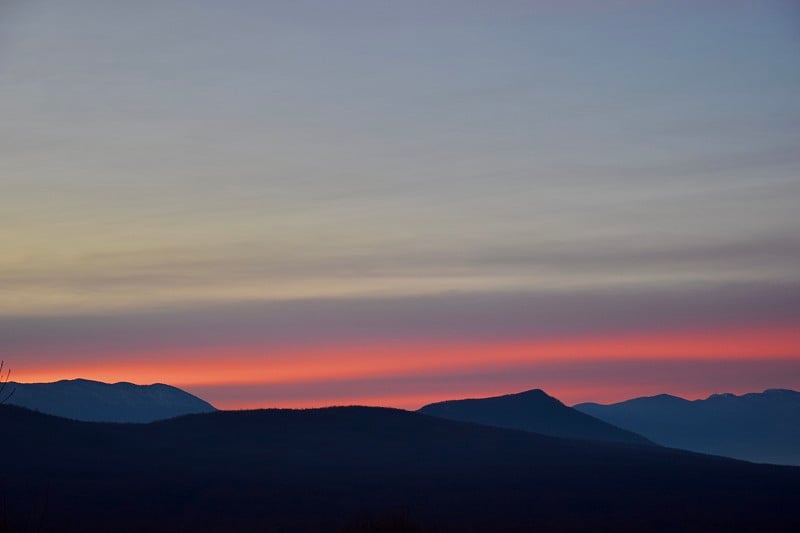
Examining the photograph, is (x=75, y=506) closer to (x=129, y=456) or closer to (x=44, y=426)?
(x=129, y=456)

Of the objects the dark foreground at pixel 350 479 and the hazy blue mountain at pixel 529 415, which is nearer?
the dark foreground at pixel 350 479

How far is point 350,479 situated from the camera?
57031 millimetres

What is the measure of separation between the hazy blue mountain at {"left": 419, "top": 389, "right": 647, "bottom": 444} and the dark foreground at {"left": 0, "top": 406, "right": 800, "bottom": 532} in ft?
131

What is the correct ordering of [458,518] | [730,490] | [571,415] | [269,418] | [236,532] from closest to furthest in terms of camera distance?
[236,532] < [458,518] < [730,490] < [269,418] < [571,415]

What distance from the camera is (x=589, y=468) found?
207 feet

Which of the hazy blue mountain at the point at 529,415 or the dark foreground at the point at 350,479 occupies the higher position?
the hazy blue mountain at the point at 529,415

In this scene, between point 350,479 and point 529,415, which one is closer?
point 350,479

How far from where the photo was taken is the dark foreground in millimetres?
44312

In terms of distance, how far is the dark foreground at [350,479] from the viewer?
44.3 meters

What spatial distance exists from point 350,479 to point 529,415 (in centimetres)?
7043

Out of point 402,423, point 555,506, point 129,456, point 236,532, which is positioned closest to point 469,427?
point 402,423

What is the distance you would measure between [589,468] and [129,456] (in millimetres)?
24225

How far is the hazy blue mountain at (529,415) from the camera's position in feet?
401

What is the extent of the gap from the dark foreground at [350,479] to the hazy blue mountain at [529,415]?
40.0 m
